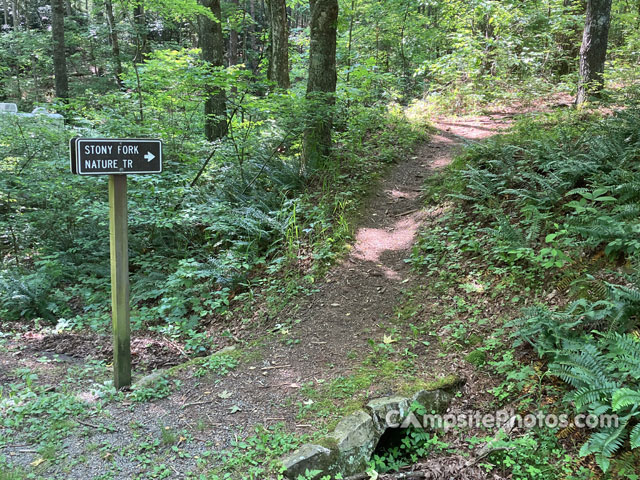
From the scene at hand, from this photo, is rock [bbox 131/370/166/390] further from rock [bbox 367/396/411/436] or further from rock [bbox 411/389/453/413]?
rock [bbox 411/389/453/413]

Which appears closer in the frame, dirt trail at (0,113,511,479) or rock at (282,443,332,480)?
rock at (282,443,332,480)

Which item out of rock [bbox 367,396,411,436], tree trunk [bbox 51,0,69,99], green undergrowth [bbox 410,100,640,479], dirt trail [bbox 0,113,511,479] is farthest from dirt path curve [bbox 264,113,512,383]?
tree trunk [bbox 51,0,69,99]

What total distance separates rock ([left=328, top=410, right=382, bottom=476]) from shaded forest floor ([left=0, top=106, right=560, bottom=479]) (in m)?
0.14

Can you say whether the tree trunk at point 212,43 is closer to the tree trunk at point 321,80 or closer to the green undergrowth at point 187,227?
the green undergrowth at point 187,227

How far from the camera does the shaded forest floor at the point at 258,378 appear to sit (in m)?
3.28

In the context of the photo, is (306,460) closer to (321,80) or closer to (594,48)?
(321,80)

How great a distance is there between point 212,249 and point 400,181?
4.13 metres

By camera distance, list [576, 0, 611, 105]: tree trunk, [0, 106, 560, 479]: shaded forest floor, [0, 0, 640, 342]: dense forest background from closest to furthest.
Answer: [0, 106, 560, 479]: shaded forest floor < [0, 0, 640, 342]: dense forest background < [576, 0, 611, 105]: tree trunk

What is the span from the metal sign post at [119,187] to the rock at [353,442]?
2.37 m

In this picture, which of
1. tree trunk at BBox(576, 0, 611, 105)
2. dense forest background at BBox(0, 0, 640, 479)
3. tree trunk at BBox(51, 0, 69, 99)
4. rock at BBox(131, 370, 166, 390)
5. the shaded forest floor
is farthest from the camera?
tree trunk at BBox(51, 0, 69, 99)

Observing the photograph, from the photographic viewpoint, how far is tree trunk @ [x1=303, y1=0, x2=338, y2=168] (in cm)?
833

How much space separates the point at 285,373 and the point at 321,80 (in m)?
6.38

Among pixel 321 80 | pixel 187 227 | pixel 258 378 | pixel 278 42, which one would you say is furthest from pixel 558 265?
pixel 278 42

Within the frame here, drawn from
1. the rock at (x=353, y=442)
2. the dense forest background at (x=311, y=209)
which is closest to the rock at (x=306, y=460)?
the rock at (x=353, y=442)
